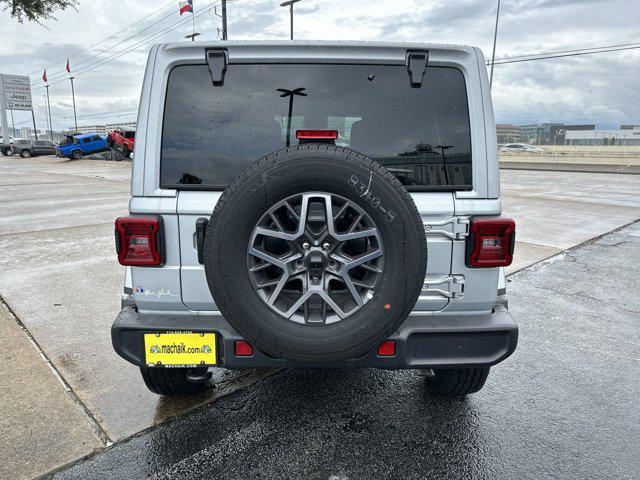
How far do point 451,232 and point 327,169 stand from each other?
2.42 feet

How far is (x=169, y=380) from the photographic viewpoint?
268 cm

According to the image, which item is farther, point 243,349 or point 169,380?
point 169,380

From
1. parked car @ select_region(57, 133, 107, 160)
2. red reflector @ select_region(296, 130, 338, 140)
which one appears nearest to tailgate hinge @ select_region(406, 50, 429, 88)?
red reflector @ select_region(296, 130, 338, 140)

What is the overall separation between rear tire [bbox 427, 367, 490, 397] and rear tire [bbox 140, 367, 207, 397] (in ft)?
4.76

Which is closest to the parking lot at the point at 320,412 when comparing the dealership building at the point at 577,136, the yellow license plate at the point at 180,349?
the yellow license plate at the point at 180,349

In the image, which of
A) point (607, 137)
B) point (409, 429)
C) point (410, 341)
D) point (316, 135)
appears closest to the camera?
point (316, 135)

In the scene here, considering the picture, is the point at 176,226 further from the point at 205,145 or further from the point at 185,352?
the point at 185,352

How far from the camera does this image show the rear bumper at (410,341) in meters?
2.16

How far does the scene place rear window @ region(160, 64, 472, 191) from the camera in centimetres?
221

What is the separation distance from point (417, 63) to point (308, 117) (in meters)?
0.60

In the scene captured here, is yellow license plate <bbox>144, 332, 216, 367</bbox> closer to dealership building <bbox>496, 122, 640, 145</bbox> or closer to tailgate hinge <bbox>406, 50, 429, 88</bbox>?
tailgate hinge <bbox>406, 50, 429, 88</bbox>

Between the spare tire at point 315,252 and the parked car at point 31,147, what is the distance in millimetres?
46082

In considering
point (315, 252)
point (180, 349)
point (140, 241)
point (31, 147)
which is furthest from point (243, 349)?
point (31, 147)

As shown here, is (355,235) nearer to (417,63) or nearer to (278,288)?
(278,288)
